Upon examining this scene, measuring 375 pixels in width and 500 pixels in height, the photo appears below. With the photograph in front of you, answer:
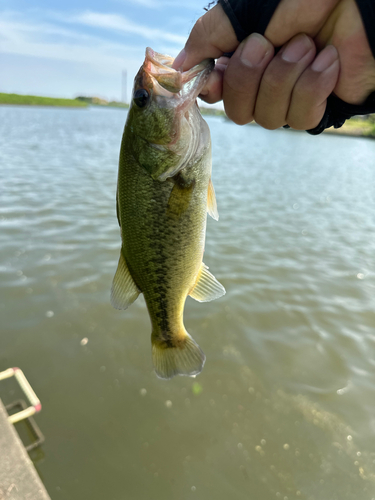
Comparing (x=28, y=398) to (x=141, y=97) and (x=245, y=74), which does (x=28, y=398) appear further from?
(x=245, y=74)

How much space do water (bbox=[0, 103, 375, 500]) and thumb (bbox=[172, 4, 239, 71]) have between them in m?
3.82

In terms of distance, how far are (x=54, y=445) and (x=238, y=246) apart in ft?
19.9

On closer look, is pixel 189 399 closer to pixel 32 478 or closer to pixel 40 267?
pixel 32 478

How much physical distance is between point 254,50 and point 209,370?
4.10 m

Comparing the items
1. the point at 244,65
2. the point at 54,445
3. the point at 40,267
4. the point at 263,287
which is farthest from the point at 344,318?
the point at 40,267

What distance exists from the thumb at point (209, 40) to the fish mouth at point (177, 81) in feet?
0.43

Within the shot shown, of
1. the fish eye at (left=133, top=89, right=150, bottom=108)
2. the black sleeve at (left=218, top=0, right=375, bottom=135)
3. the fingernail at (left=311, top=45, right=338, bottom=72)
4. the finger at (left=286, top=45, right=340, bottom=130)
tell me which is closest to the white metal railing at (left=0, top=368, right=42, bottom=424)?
the fish eye at (left=133, top=89, right=150, bottom=108)

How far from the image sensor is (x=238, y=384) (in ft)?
14.8

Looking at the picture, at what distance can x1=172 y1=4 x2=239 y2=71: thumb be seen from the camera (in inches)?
68.7

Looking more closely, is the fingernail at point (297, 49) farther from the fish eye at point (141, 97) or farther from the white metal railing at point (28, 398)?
the white metal railing at point (28, 398)

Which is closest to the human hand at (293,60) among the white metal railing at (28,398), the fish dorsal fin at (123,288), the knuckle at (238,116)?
the knuckle at (238,116)

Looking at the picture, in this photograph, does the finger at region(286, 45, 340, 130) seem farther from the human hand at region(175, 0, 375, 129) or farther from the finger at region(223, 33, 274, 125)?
the finger at region(223, 33, 274, 125)

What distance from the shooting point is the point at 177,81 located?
5.56ft

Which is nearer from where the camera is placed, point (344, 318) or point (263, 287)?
point (344, 318)
